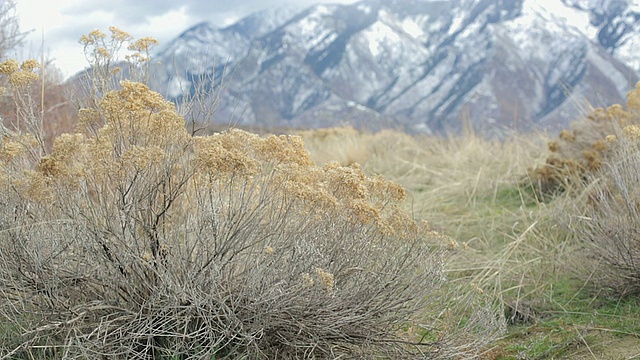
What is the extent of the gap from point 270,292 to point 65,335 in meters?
0.93

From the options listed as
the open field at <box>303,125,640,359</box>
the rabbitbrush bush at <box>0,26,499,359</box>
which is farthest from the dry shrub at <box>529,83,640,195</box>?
the rabbitbrush bush at <box>0,26,499,359</box>

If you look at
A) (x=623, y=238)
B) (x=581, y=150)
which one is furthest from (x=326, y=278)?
(x=581, y=150)

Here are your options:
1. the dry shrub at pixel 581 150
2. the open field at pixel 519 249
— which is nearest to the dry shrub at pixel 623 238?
the open field at pixel 519 249

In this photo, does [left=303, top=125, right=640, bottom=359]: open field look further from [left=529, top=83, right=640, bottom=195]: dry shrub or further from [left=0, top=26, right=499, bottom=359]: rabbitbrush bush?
[left=0, top=26, right=499, bottom=359]: rabbitbrush bush

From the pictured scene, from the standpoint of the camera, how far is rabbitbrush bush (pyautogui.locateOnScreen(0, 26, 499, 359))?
8.52ft

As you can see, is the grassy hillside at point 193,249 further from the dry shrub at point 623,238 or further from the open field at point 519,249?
the dry shrub at point 623,238

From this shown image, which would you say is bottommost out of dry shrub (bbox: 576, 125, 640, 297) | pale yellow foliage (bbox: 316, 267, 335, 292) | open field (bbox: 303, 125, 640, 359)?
open field (bbox: 303, 125, 640, 359)

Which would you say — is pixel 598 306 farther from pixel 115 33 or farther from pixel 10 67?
pixel 10 67

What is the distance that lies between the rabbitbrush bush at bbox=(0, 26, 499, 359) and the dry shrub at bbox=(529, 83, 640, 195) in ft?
12.4

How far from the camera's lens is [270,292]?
256cm

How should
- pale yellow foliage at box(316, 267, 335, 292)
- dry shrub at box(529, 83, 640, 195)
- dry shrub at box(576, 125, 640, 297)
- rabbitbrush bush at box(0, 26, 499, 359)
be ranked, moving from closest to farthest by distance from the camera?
pale yellow foliage at box(316, 267, 335, 292)
rabbitbrush bush at box(0, 26, 499, 359)
dry shrub at box(576, 125, 640, 297)
dry shrub at box(529, 83, 640, 195)

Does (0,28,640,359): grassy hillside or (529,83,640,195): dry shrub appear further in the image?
(529,83,640,195): dry shrub

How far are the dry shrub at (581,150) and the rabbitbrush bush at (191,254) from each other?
377 centimetres

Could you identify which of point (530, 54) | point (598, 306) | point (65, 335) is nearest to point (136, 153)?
point (65, 335)
